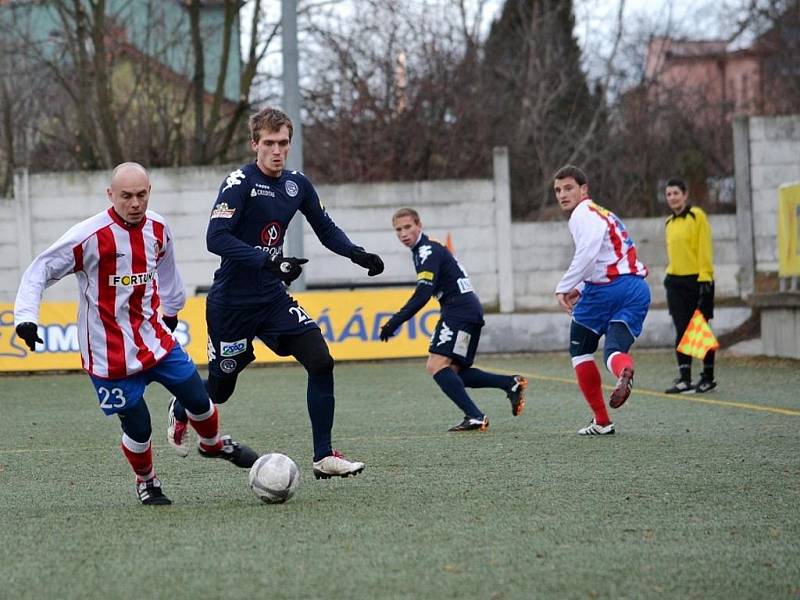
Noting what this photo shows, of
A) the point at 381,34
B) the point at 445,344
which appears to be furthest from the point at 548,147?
the point at 445,344

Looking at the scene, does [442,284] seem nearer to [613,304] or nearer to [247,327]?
[613,304]

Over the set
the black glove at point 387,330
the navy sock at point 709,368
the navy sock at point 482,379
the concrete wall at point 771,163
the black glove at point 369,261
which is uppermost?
the concrete wall at point 771,163

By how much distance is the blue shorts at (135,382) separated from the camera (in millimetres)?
6438

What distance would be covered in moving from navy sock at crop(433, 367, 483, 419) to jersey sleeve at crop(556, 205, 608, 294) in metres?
1.38

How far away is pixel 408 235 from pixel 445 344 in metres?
0.89

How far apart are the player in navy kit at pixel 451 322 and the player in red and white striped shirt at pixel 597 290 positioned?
3.14ft

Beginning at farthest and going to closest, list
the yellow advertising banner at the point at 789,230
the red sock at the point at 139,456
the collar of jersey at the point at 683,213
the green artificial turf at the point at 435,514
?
the yellow advertising banner at the point at 789,230 < the collar of jersey at the point at 683,213 < the red sock at the point at 139,456 < the green artificial turf at the point at 435,514

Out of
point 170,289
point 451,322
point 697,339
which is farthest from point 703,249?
point 170,289

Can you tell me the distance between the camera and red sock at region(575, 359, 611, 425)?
30.8 feet

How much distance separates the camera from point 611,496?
21.1ft

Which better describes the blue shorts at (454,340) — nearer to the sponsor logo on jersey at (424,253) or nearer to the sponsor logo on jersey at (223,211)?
the sponsor logo on jersey at (424,253)

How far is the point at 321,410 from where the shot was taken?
729cm

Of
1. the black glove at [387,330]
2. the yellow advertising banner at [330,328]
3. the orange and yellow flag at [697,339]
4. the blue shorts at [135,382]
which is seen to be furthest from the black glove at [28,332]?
the yellow advertising banner at [330,328]

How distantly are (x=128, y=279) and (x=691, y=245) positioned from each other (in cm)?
788
